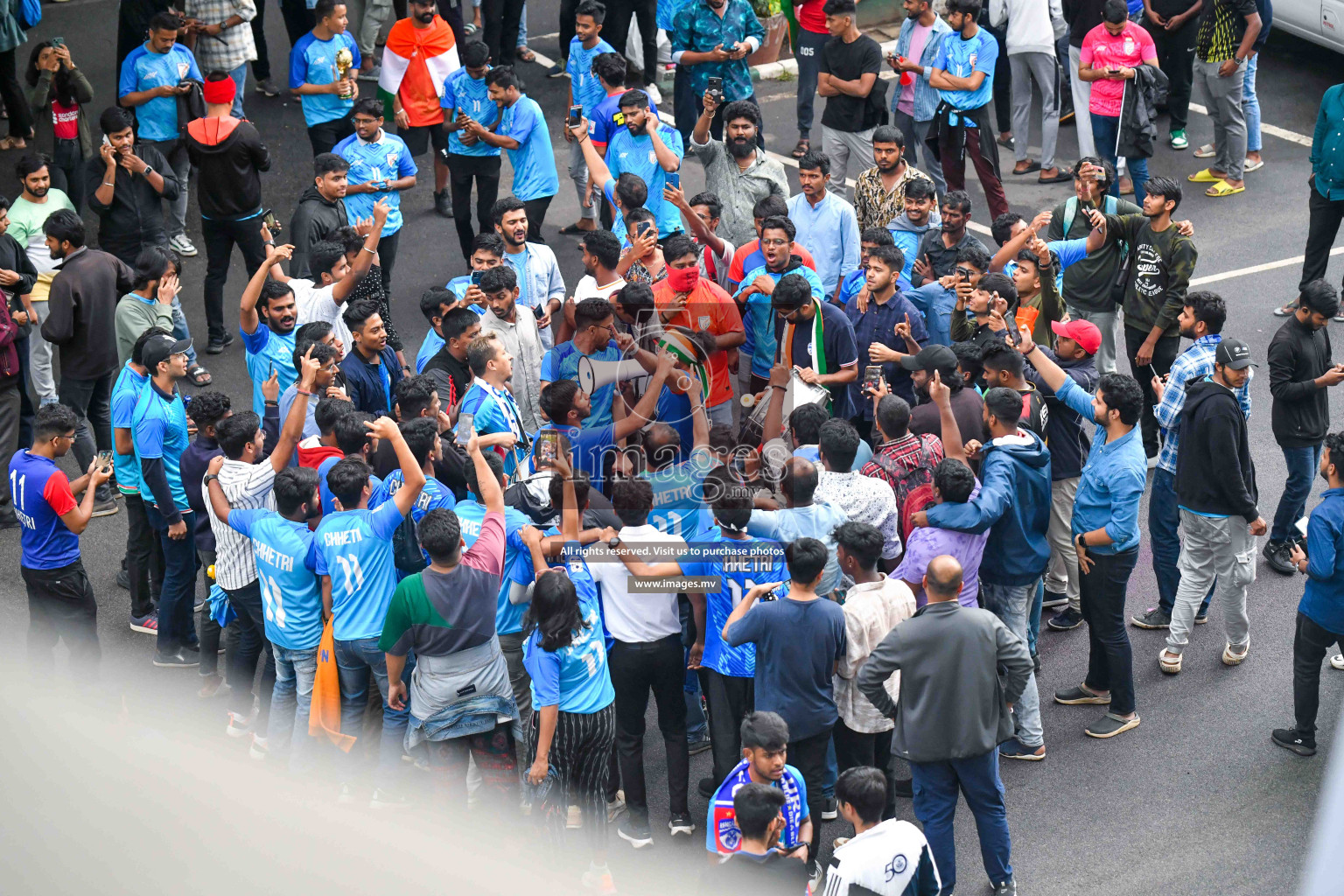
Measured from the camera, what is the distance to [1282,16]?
45.1 feet

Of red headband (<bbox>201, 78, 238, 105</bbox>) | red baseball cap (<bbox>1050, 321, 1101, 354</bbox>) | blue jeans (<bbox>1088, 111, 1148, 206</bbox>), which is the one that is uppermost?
red headband (<bbox>201, 78, 238, 105</bbox>)

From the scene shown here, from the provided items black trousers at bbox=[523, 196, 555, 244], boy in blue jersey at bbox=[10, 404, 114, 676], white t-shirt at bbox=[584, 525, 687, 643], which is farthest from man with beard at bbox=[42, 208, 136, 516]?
white t-shirt at bbox=[584, 525, 687, 643]

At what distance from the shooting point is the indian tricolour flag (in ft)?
36.3

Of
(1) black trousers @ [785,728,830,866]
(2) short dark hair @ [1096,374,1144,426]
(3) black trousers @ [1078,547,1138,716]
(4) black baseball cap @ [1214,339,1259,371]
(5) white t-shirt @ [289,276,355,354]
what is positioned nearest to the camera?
(1) black trousers @ [785,728,830,866]

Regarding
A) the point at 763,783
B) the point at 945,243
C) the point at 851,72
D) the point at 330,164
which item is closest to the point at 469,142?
the point at 330,164

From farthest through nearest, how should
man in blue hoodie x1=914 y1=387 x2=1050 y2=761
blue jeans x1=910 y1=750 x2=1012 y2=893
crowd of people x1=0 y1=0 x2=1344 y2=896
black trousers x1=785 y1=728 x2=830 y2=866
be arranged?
man in blue hoodie x1=914 y1=387 x2=1050 y2=761 < black trousers x1=785 y1=728 x2=830 y2=866 < crowd of people x1=0 y1=0 x2=1344 y2=896 < blue jeans x1=910 y1=750 x2=1012 y2=893

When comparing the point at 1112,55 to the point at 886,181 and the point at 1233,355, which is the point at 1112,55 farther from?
the point at 1233,355

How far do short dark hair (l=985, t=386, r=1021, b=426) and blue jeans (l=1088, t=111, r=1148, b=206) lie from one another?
6.09 metres

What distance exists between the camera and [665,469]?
261 inches

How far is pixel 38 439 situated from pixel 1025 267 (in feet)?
19.3

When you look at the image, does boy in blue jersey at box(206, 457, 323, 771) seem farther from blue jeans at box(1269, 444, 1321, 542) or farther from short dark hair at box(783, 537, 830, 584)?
blue jeans at box(1269, 444, 1321, 542)

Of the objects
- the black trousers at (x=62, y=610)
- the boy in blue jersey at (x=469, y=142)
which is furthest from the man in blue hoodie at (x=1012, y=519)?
the boy in blue jersey at (x=469, y=142)

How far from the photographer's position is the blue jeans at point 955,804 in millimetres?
5277

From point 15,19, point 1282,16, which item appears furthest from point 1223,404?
point 15,19
